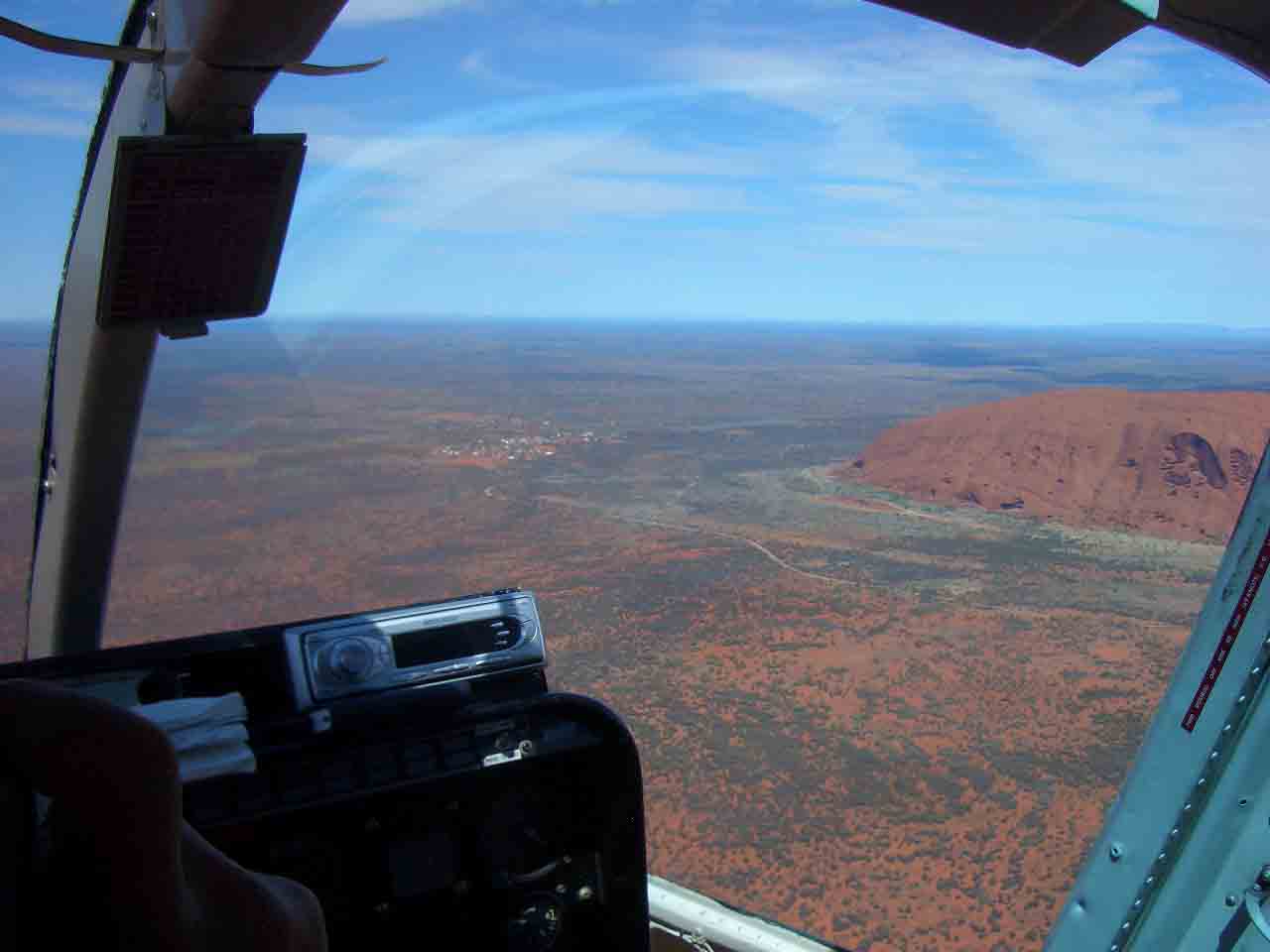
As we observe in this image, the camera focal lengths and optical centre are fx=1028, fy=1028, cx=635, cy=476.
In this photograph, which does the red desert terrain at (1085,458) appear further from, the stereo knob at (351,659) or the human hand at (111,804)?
the human hand at (111,804)

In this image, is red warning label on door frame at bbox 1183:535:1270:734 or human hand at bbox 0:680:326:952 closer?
human hand at bbox 0:680:326:952

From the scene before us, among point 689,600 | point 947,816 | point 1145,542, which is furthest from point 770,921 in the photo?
point 1145,542

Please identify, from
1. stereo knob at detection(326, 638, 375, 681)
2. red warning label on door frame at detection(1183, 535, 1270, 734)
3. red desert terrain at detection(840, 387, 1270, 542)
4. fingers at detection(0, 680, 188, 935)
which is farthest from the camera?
red desert terrain at detection(840, 387, 1270, 542)

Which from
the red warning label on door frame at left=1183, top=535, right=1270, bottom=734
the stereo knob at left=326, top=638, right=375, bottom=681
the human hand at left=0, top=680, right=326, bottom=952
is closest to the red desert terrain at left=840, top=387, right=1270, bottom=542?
the red warning label on door frame at left=1183, top=535, right=1270, bottom=734

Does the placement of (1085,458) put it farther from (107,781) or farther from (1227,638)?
(107,781)

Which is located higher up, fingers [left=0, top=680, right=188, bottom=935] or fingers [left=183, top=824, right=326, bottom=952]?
fingers [left=0, top=680, right=188, bottom=935]

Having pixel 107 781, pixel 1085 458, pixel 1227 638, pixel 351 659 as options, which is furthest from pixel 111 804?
pixel 1085 458

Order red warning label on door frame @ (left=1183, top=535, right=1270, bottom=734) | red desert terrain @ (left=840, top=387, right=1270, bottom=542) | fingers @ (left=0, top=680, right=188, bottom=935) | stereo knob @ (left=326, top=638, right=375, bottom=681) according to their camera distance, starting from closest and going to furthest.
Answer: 1. fingers @ (left=0, top=680, right=188, bottom=935)
2. stereo knob @ (left=326, top=638, right=375, bottom=681)
3. red warning label on door frame @ (left=1183, top=535, right=1270, bottom=734)
4. red desert terrain @ (left=840, top=387, right=1270, bottom=542)

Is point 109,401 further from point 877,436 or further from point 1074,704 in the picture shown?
point 877,436

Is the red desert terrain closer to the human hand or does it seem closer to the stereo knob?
the stereo knob
